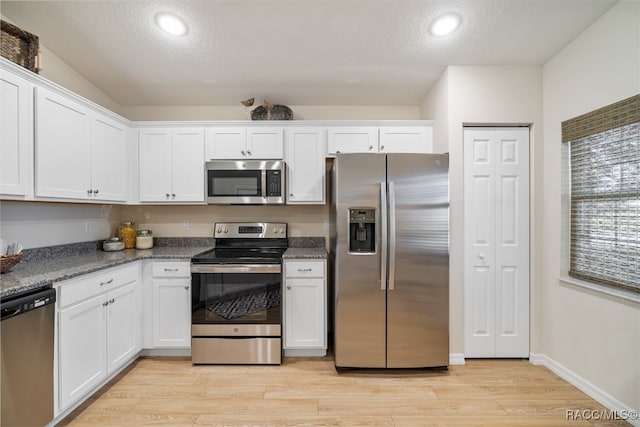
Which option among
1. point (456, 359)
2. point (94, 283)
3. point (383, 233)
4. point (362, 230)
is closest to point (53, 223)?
point (94, 283)

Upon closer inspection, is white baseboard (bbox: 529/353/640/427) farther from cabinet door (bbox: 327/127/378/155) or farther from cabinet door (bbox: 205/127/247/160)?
cabinet door (bbox: 205/127/247/160)

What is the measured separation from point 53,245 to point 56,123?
1.05m

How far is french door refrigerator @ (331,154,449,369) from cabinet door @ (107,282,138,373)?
174cm

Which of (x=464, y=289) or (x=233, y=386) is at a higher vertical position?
(x=464, y=289)

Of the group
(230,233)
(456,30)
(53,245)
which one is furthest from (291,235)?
(456,30)

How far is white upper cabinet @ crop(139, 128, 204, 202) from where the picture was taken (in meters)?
2.86

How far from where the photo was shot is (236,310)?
2484mm

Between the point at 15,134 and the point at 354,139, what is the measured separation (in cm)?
252

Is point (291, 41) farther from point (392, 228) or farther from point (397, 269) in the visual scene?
point (397, 269)

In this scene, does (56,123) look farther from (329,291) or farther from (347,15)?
(329,291)

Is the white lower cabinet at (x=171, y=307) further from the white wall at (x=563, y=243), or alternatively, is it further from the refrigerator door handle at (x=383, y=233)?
the white wall at (x=563, y=243)

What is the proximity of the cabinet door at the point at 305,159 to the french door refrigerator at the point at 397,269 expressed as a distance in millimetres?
566

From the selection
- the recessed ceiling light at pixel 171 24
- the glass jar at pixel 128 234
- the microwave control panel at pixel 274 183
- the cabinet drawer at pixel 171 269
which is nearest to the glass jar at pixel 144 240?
the glass jar at pixel 128 234

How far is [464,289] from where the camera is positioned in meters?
2.51
